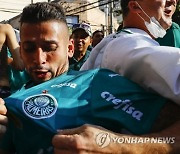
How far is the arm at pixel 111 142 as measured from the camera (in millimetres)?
1215

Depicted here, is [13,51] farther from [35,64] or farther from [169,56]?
[169,56]

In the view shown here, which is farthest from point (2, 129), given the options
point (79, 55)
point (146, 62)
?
point (79, 55)

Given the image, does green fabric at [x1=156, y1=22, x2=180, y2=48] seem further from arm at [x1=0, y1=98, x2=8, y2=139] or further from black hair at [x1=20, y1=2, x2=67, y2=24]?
arm at [x1=0, y1=98, x2=8, y2=139]

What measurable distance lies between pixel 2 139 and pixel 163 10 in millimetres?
1065

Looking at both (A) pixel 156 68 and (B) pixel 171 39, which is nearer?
(A) pixel 156 68

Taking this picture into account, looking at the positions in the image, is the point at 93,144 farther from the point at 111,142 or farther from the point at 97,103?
the point at 97,103

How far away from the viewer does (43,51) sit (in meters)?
1.73

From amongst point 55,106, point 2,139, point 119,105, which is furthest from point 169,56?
point 2,139

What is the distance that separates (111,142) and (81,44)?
457 centimetres

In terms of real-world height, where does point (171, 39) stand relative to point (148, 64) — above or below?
below

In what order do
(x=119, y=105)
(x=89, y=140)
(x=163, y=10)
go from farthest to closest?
(x=163, y=10) → (x=119, y=105) → (x=89, y=140)

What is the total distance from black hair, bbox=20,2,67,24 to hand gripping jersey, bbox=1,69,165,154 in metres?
0.42

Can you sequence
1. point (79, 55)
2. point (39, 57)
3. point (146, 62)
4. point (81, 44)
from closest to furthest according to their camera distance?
point (146, 62) < point (39, 57) < point (79, 55) < point (81, 44)

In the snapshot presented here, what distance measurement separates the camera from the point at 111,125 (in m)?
1.44
